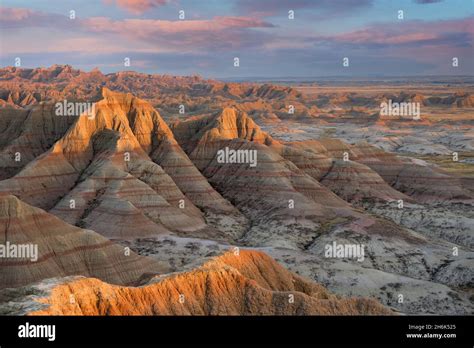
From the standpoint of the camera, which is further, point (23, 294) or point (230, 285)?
point (230, 285)

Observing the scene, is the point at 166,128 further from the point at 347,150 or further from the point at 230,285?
the point at 230,285

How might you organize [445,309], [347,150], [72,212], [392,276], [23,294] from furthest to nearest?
[347,150] < [72,212] < [392,276] < [445,309] < [23,294]

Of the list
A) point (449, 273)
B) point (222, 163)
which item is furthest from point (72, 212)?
point (449, 273)

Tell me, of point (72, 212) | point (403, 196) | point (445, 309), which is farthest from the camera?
point (403, 196)

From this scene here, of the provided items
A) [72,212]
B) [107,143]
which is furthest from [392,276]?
[107,143]

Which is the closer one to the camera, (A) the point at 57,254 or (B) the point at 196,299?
(B) the point at 196,299

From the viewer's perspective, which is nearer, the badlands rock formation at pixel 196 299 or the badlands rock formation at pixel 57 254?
the badlands rock formation at pixel 196 299

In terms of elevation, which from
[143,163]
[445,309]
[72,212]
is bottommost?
[445,309]

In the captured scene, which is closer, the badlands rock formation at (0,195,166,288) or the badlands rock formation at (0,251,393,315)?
the badlands rock formation at (0,251,393,315)

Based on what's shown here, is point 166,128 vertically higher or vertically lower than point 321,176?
higher
